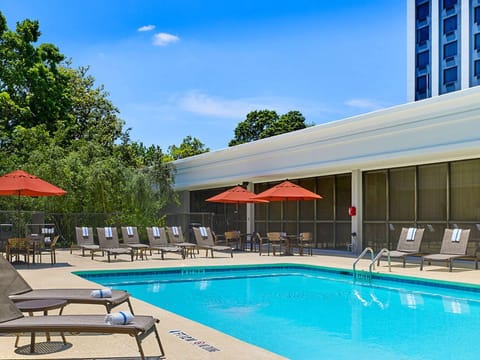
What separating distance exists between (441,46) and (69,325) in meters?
52.8

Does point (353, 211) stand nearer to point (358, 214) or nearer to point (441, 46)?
point (358, 214)

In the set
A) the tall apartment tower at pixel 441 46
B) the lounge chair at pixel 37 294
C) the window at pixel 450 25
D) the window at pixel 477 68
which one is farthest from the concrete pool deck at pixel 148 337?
the window at pixel 450 25

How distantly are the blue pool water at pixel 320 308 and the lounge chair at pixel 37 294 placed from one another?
213 centimetres

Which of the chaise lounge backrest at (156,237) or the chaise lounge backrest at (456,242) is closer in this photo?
the chaise lounge backrest at (456,242)

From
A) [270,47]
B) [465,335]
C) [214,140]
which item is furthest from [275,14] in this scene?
[214,140]

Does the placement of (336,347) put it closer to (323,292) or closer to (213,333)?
(213,333)

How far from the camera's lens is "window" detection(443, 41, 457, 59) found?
5073 centimetres

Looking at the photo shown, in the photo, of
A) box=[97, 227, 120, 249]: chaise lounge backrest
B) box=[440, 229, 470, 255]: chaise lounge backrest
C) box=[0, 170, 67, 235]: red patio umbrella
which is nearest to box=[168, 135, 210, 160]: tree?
box=[97, 227, 120, 249]: chaise lounge backrest

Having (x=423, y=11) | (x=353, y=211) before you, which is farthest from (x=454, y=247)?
(x=423, y=11)

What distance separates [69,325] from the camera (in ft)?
15.1

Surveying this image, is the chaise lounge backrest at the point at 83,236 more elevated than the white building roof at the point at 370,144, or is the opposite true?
the white building roof at the point at 370,144

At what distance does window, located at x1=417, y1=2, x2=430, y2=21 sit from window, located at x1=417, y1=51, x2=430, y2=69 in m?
3.41

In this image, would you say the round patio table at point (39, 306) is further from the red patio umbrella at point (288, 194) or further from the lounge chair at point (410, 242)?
the red patio umbrella at point (288, 194)

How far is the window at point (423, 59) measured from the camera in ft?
177
